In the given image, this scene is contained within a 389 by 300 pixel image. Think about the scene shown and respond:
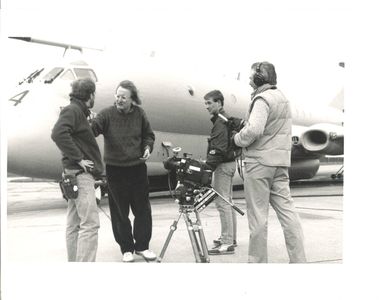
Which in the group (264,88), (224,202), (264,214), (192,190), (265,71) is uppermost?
(265,71)

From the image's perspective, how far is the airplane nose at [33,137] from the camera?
6.24 m

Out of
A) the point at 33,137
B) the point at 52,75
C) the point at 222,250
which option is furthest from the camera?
the point at 52,75

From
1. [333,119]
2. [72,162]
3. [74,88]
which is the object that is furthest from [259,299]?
[333,119]

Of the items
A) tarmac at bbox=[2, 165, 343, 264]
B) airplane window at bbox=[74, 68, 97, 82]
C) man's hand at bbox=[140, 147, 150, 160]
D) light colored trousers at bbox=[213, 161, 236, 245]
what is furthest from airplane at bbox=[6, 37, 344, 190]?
light colored trousers at bbox=[213, 161, 236, 245]

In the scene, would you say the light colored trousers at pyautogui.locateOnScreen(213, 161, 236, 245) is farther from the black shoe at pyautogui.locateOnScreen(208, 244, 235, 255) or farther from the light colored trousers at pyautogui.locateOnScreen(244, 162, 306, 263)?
the light colored trousers at pyautogui.locateOnScreen(244, 162, 306, 263)

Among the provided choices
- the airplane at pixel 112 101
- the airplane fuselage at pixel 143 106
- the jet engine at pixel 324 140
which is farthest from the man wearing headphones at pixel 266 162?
the jet engine at pixel 324 140

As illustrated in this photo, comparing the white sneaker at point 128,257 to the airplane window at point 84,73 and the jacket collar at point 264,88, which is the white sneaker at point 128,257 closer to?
the jacket collar at point 264,88

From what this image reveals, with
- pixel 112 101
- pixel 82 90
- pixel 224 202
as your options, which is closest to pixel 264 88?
pixel 224 202

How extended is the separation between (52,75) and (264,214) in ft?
16.0

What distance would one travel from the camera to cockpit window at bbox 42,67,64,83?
23.0ft

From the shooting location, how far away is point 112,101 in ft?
23.0

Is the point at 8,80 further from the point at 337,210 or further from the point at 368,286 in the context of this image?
the point at 337,210

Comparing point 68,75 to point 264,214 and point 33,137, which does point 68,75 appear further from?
point 264,214

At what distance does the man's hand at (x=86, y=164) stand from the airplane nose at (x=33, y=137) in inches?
126
